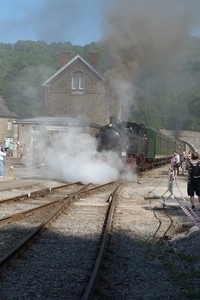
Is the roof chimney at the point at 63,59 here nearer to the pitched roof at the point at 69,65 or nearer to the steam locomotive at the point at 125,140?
the pitched roof at the point at 69,65

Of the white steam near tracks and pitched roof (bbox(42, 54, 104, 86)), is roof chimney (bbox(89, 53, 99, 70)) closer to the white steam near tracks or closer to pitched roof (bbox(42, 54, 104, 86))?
pitched roof (bbox(42, 54, 104, 86))

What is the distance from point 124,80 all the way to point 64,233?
15.6 metres

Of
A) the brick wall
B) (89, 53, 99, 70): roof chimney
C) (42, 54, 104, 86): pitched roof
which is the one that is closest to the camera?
(42, 54, 104, 86): pitched roof

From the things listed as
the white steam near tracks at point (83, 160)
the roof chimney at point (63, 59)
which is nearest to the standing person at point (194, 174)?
the white steam near tracks at point (83, 160)

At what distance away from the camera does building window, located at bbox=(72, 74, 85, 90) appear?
53844 millimetres

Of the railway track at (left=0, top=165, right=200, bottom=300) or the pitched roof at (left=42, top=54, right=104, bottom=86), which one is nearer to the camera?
the railway track at (left=0, top=165, right=200, bottom=300)

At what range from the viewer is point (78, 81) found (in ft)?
178

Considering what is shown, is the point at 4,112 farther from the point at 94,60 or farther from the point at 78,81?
the point at 94,60

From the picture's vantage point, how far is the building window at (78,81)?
177 feet

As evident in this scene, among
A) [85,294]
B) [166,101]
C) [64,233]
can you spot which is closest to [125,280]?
[85,294]

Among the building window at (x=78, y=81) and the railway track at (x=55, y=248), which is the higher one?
the building window at (x=78, y=81)

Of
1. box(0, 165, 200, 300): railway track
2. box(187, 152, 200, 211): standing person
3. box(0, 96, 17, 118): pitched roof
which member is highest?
box(0, 96, 17, 118): pitched roof

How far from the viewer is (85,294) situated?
5.36 m

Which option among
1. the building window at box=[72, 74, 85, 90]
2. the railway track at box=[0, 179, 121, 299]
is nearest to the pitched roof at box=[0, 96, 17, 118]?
the building window at box=[72, 74, 85, 90]
